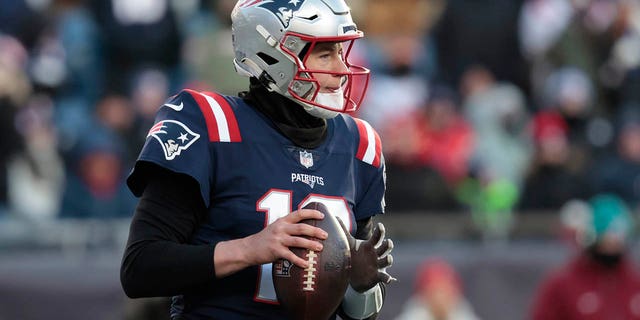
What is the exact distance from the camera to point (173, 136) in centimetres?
314

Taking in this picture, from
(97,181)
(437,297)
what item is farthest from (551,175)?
(97,181)

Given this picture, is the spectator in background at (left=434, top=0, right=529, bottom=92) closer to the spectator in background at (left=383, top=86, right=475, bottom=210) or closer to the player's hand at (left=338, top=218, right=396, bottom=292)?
the spectator in background at (left=383, top=86, right=475, bottom=210)

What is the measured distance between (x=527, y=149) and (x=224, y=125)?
5.81 metres

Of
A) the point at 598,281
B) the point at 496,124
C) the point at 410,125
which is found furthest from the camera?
the point at 496,124

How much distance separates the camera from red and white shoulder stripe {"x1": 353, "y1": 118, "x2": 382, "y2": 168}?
3494mm

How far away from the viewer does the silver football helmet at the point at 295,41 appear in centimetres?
327

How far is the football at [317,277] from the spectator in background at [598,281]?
3.74 metres

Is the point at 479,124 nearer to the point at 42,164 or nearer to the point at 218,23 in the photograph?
the point at 218,23

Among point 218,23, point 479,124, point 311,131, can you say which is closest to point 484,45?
point 479,124

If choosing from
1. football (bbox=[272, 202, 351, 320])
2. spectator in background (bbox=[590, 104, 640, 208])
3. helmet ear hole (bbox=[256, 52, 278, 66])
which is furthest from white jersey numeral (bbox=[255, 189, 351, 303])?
spectator in background (bbox=[590, 104, 640, 208])

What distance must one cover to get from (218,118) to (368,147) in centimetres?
51

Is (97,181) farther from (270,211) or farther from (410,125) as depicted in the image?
(270,211)

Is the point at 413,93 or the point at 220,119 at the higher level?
the point at 220,119

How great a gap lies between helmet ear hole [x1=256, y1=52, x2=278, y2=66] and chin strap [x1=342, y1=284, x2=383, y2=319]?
2.13ft
